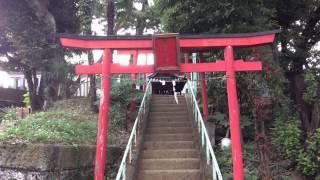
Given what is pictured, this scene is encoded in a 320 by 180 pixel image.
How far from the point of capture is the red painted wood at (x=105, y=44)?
10.0m

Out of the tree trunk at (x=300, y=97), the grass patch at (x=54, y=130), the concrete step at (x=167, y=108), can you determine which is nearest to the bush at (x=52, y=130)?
the grass patch at (x=54, y=130)

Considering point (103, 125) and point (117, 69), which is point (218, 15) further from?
point (103, 125)

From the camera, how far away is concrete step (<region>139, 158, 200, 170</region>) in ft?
35.7

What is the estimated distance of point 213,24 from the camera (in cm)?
1303

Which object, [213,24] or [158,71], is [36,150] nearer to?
[158,71]

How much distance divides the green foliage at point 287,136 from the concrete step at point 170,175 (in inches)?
127

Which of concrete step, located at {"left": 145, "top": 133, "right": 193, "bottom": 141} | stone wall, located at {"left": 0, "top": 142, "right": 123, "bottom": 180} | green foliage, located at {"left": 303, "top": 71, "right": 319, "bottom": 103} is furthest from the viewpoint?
green foliage, located at {"left": 303, "top": 71, "right": 319, "bottom": 103}

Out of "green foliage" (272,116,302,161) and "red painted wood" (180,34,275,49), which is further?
Result: "green foliage" (272,116,302,161)

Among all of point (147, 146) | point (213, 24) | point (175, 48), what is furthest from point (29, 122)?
point (213, 24)

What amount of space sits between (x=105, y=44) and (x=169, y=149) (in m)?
3.80

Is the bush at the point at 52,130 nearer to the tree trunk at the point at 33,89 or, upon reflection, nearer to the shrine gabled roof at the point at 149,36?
the shrine gabled roof at the point at 149,36

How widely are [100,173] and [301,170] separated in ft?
19.2

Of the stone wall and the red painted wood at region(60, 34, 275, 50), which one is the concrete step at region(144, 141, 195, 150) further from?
the red painted wood at region(60, 34, 275, 50)

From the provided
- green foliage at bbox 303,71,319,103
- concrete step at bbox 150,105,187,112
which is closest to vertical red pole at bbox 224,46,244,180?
green foliage at bbox 303,71,319,103
